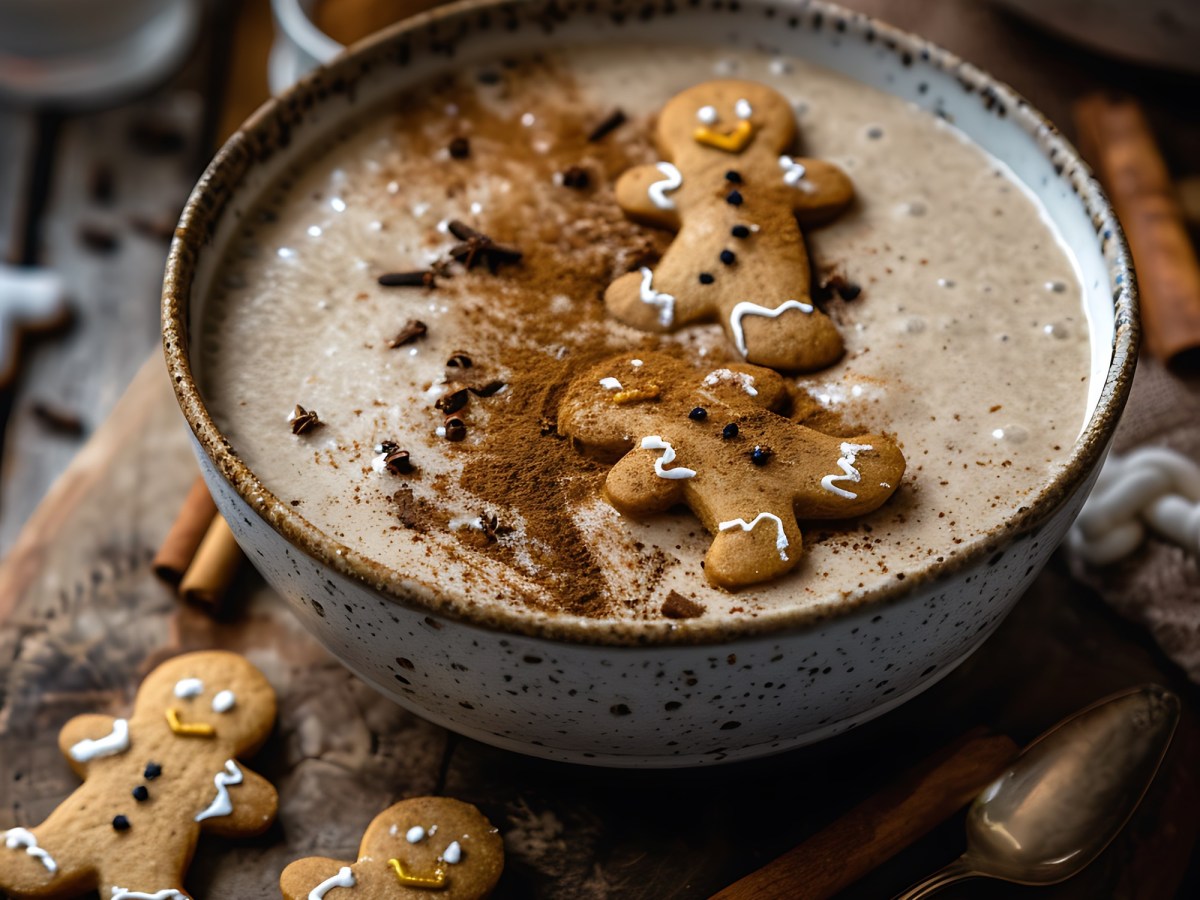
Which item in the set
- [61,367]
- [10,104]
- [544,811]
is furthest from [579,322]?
[10,104]

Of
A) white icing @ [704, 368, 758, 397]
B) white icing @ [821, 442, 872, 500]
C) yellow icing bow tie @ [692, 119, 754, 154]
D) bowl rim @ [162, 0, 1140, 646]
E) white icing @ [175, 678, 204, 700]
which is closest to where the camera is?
bowl rim @ [162, 0, 1140, 646]

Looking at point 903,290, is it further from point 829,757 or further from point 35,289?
point 35,289

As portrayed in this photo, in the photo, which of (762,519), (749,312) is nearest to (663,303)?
(749,312)

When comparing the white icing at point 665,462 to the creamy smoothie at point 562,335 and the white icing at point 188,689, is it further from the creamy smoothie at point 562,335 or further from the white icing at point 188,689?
the white icing at point 188,689

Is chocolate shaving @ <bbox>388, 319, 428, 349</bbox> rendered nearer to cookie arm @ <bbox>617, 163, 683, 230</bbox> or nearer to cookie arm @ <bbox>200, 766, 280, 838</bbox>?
cookie arm @ <bbox>617, 163, 683, 230</bbox>

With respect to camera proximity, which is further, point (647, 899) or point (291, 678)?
point (291, 678)

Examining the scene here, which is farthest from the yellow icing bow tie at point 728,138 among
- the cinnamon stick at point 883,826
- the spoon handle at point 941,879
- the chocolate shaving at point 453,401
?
the spoon handle at point 941,879

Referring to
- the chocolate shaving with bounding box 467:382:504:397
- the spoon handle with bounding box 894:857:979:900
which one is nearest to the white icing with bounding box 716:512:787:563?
the chocolate shaving with bounding box 467:382:504:397
